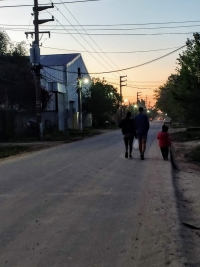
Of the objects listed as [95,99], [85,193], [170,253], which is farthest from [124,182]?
[95,99]

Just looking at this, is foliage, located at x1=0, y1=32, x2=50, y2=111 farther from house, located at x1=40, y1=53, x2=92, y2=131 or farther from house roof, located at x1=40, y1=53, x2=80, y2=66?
house roof, located at x1=40, y1=53, x2=80, y2=66

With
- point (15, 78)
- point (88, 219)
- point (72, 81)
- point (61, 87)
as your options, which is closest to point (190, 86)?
point (15, 78)

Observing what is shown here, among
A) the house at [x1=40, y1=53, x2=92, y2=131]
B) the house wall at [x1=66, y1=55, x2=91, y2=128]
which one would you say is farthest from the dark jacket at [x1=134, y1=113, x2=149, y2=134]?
the house wall at [x1=66, y1=55, x2=91, y2=128]

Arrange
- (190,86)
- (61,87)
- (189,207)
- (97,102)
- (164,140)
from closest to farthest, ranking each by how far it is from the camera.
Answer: (189,207)
(164,140)
(190,86)
(61,87)
(97,102)

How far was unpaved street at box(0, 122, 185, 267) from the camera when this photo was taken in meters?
6.31

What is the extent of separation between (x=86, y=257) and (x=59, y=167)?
380 inches

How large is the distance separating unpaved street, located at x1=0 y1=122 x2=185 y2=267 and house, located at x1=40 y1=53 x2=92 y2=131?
39125mm

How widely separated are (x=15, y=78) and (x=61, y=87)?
15241 mm

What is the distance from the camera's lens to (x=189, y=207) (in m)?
9.97

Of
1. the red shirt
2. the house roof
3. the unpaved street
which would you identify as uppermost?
the house roof

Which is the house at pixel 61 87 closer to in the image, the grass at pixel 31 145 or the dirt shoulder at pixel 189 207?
the grass at pixel 31 145

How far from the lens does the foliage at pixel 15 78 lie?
146ft

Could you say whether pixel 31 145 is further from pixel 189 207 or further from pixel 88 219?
pixel 88 219

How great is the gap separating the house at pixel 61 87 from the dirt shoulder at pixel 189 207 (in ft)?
119
